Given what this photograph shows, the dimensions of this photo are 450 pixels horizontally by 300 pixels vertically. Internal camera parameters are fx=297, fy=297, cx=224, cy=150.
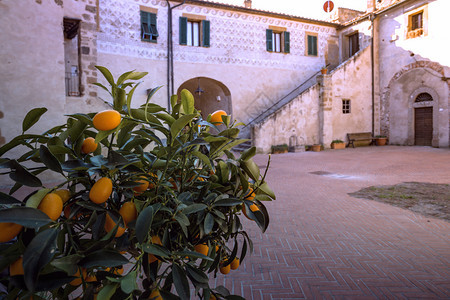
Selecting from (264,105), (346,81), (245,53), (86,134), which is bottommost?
(86,134)


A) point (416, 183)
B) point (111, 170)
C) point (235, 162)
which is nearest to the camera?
point (111, 170)

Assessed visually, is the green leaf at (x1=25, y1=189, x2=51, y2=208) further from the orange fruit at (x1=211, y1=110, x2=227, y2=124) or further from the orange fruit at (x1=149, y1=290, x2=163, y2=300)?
the orange fruit at (x1=211, y1=110, x2=227, y2=124)

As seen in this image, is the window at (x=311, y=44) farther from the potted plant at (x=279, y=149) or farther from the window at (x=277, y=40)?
the potted plant at (x=279, y=149)

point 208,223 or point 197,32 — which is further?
point 197,32

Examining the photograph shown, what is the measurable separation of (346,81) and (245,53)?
636 cm

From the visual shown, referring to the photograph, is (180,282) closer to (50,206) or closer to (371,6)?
(50,206)

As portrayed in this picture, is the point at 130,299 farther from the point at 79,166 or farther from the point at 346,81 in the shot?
the point at 346,81

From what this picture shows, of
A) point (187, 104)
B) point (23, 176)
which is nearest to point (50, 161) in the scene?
point (23, 176)

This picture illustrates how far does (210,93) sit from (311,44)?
7176 millimetres

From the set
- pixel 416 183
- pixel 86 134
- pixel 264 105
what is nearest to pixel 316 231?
pixel 86 134

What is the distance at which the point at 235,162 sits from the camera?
4.06 feet

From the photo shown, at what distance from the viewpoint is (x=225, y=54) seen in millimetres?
16734

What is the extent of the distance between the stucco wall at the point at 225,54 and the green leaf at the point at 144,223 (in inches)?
562

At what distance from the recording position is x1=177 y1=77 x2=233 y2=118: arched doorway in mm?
17125
